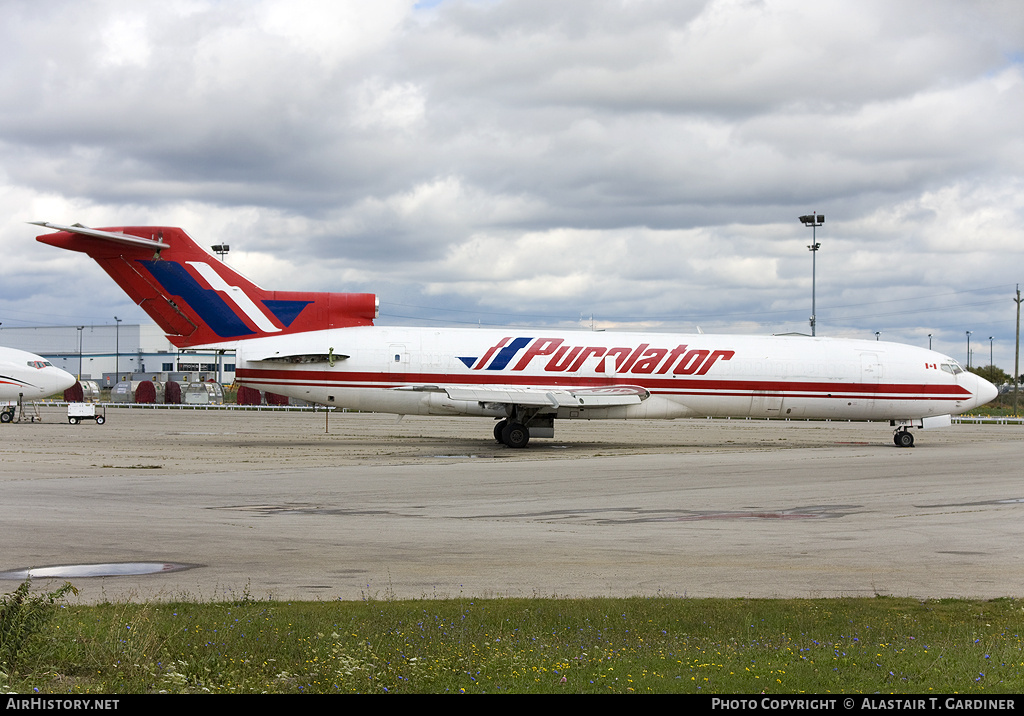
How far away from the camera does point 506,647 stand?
23.9ft

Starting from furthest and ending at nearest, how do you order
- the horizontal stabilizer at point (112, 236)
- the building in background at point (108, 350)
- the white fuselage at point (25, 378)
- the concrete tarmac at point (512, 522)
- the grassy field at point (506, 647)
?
the building in background at point (108, 350), the white fuselage at point (25, 378), the horizontal stabilizer at point (112, 236), the concrete tarmac at point (512, 522), the grassy field at point (506, 647)

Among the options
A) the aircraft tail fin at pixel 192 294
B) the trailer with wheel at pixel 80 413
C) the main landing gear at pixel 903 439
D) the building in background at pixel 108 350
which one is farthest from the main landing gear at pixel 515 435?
the building in background at pixel 108 350

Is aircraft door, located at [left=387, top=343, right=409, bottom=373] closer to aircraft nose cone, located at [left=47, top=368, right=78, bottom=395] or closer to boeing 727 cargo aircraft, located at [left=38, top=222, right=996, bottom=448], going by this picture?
boeing 727 cargo aircraft, located at [left=38, top=222, right=996, bottom=448]

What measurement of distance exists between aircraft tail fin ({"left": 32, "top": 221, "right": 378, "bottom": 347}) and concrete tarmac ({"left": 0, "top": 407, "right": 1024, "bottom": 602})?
4.99m

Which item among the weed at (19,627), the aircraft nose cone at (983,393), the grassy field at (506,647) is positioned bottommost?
the grassy field at (506,647)

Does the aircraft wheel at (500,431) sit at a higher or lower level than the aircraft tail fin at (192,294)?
lower

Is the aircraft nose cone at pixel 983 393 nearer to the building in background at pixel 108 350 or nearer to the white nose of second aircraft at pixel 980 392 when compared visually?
the white nose of second aircraft at pixel 980 392

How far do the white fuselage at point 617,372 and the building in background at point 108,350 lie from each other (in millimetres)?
99228

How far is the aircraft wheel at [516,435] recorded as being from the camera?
32.3 meters

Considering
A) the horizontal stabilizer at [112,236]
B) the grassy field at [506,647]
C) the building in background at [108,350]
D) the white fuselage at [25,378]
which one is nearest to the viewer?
the grassy field at [506,647]

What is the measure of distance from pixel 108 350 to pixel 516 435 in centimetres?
12320

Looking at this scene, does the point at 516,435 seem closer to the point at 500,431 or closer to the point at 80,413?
the point at 500,431

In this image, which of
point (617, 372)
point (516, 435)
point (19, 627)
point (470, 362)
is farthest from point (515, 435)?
point (19, 627)
